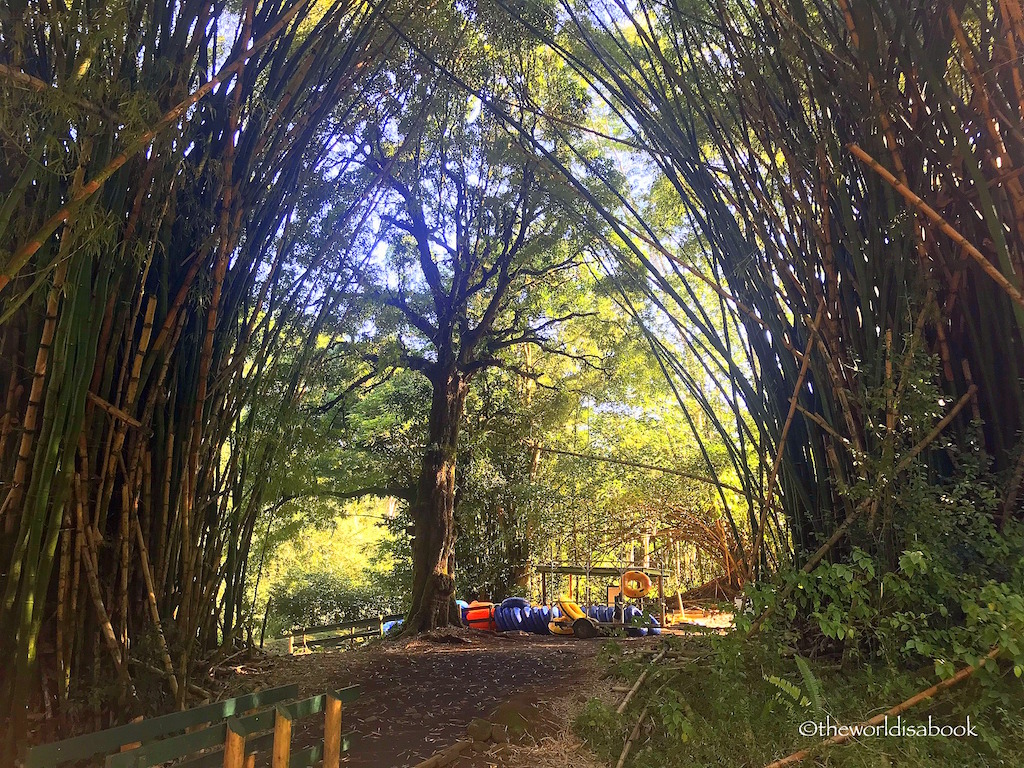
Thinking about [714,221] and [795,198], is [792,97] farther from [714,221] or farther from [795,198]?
[714,221]

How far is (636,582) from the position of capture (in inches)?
233

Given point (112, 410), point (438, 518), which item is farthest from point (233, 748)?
point (438, 518)

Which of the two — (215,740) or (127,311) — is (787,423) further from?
(127,311)

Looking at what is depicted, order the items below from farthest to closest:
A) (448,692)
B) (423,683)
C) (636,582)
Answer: (636,582) < (423,683) < (448,692)

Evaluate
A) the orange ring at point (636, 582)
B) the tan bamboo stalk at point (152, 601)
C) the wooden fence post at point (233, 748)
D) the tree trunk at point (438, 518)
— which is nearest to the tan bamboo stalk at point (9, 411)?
the tan bamboo stalk at point (152, 601)

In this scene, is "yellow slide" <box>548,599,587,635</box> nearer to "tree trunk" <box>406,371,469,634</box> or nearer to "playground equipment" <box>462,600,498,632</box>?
"playground equipment" <box>462,600,498,632</box>

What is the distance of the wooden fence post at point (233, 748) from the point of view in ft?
3.80

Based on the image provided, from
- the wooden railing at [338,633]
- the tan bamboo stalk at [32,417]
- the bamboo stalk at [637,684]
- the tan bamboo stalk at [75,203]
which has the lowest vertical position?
the wooden railing at [338,633]

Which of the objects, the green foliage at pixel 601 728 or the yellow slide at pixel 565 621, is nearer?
the green foliage at pixel 601 728

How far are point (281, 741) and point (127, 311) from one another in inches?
49.2

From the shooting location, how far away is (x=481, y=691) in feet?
10.3

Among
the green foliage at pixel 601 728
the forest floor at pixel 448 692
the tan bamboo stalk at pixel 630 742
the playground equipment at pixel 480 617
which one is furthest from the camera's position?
the playground equipment at pixel 480 617

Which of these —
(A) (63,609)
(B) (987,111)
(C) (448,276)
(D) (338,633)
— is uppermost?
(C) (448,276)

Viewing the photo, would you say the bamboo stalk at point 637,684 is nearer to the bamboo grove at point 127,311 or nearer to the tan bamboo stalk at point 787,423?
the tan bamboo stalk at point 787,423
